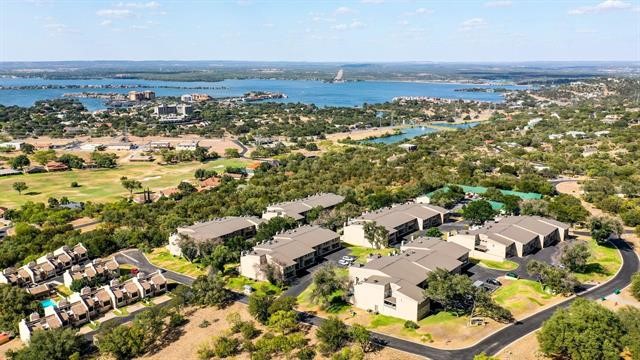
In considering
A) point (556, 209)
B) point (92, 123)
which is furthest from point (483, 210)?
point (92, 123)

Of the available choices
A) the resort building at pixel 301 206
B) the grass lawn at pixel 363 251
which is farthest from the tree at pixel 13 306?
the grass lawn at pixel 363 251

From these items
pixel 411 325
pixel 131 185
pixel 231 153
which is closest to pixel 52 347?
pixel 411 325

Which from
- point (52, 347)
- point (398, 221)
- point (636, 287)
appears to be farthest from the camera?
point (398, 221)

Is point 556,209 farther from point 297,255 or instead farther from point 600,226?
point 297,255

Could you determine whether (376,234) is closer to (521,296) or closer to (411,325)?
(521,296)

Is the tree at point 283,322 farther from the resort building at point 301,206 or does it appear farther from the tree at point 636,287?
the tree at point 636,287

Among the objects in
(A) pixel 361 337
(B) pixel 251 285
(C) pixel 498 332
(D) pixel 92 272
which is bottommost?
(B) pixel 251 285

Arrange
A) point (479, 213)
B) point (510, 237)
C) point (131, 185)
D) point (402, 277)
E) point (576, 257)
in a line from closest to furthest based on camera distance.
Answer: point (402, 277)
point (576, 257)
point (510, 237)
point (479, 213)
point (131, 185)
